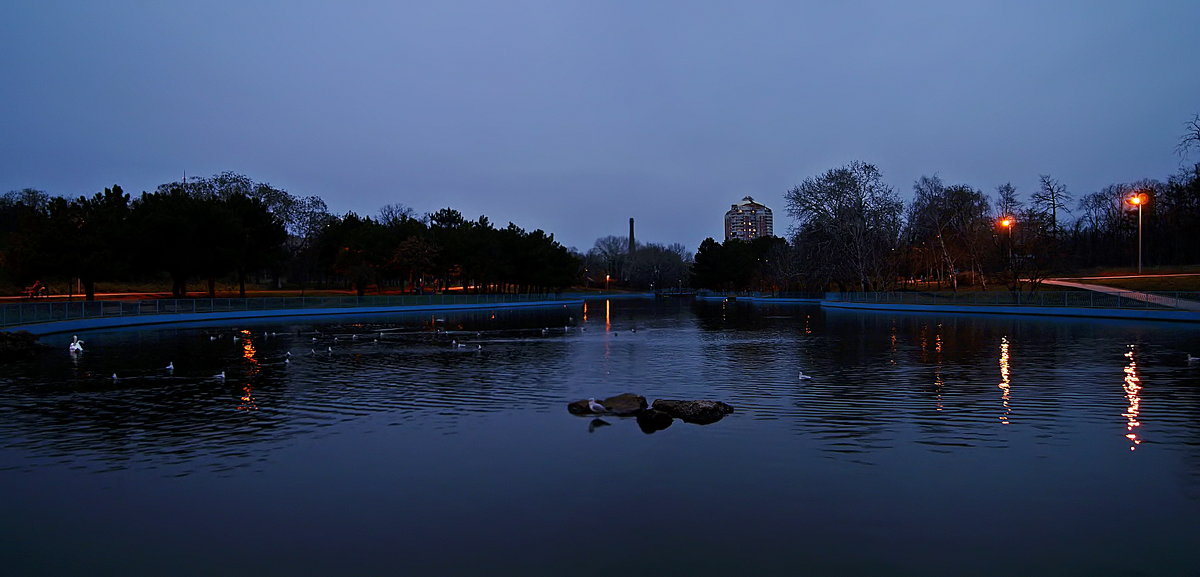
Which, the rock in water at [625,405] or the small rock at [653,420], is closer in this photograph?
the small rock at [653,420]

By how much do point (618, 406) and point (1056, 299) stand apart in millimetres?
45039

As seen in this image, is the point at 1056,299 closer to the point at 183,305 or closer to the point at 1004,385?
the point at 1004,385

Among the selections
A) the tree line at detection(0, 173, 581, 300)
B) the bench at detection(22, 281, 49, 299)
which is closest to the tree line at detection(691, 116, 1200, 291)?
the tree line at detection(0, 173, 581, 300)

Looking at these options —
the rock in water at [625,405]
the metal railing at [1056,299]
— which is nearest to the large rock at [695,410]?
the rock in water at [625,405]

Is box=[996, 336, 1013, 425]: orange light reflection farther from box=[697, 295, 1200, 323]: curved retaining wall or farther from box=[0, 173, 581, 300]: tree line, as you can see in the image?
box=[0, 173, 581, 300]: tree line

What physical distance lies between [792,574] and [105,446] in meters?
10.5

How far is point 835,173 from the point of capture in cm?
7506

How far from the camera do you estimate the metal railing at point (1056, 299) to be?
40.3m

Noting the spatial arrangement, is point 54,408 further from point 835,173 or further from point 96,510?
point 835,173

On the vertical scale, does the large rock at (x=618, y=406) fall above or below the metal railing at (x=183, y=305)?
below

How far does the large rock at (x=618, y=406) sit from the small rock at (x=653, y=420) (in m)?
0.51

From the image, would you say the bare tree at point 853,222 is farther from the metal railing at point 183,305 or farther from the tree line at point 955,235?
the metal railing at point 183,305

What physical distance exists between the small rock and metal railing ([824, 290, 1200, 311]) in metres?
39.7

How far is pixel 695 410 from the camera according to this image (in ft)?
43.2
